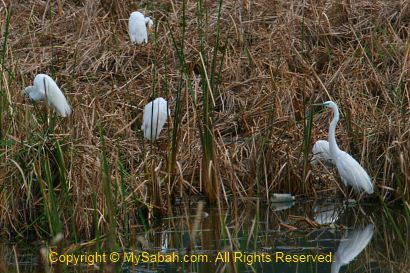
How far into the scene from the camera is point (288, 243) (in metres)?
5.11

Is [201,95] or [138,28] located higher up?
[138,28]

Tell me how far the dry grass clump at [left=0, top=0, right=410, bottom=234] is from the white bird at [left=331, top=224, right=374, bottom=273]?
0.40 metres

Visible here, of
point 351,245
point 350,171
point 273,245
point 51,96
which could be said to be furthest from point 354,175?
point 51,96

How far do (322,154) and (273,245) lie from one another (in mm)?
1748

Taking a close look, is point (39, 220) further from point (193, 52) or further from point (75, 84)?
point (193, 52)

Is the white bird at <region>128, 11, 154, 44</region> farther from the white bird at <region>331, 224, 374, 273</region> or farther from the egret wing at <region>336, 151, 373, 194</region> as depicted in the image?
the white bird at <region>331, 224, 374, 273</region>

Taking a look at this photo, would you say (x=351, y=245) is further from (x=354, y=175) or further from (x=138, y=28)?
(x=138, y=28)

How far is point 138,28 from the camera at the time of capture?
27.3ft

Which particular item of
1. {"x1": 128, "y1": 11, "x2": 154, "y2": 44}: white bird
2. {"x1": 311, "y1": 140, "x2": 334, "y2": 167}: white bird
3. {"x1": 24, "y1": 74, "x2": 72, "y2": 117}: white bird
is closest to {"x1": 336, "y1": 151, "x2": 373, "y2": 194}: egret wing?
{"x1": 311, "y1": 140, "x2": 334, "y2": 167}: white bird

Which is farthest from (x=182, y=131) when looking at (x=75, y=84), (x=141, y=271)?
(x=141, y=271)

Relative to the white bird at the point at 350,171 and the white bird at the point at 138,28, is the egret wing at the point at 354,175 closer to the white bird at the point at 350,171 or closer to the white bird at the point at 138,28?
the white bird at the point at 350,171

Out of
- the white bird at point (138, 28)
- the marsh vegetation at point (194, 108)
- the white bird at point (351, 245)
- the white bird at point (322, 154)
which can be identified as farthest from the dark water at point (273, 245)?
the white bird at point (138, 28)

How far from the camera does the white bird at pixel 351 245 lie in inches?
188

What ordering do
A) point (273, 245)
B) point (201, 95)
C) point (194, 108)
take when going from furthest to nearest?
1. point (201, 95)
2. point (194, 108)
3. point (273, 245)
